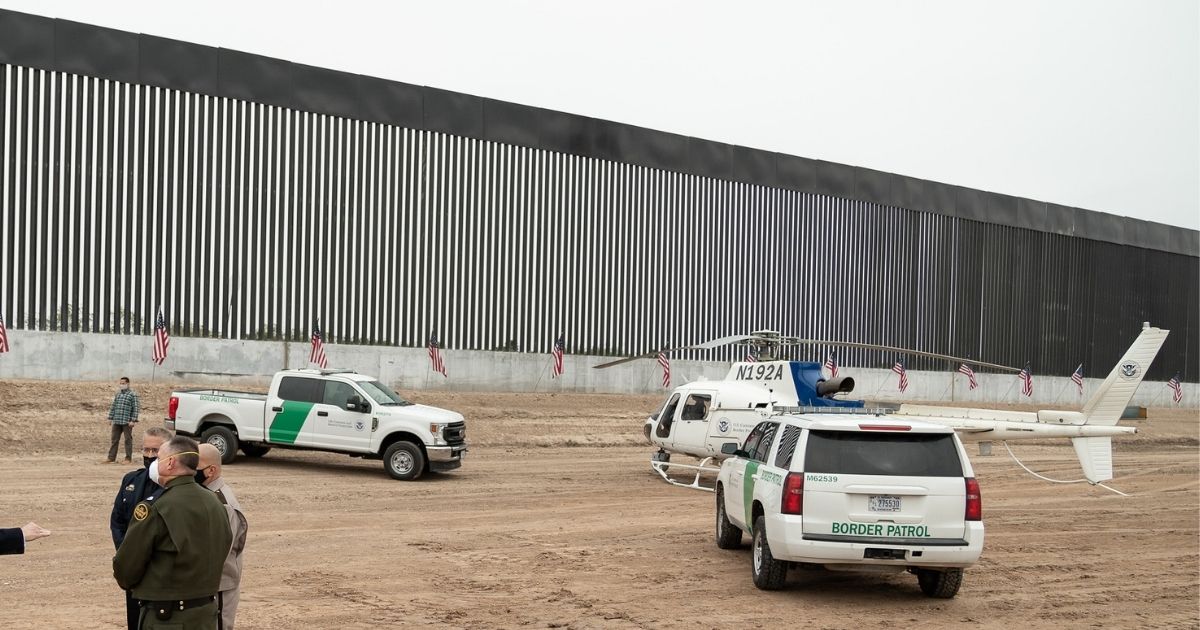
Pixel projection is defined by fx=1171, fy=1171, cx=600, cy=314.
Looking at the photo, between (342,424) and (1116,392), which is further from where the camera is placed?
(342,424)

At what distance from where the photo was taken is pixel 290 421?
2225 cm

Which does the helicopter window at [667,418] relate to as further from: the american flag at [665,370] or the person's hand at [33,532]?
the american flag at [665,370]

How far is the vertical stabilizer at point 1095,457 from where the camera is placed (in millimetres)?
20453

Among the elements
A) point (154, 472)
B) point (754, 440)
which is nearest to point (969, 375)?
point (754, 440)

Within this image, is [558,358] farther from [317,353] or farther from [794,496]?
[794,496]

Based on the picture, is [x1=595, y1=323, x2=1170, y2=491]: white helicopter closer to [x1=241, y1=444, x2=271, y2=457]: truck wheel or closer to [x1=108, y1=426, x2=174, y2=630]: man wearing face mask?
[x1=241, y1=444, x2=271, y2=457]: truck wheel

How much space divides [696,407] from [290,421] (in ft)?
25.6

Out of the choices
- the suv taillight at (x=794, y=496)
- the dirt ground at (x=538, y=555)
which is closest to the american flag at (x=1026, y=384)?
the dirt ground at (x=538, y=555)

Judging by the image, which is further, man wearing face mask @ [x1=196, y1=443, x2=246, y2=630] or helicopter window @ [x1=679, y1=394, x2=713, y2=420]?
helicopter window @ [x1=679, y1=394, x2=713, y2=420]

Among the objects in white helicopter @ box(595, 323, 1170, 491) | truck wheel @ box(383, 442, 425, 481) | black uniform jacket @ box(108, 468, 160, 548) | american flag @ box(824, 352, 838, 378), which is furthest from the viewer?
american flag @ box(824, 352, 838, 378)

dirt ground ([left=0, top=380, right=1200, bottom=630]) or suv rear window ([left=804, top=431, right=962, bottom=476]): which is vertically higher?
suv rear window ([left=804, top=431, right=962, bottom=476])

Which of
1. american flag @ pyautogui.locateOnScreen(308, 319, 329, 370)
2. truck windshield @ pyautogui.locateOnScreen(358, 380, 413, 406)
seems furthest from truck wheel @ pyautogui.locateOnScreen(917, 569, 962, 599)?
american flag @ pyautogui.locateOnScreen(308, 319, 329, 370)

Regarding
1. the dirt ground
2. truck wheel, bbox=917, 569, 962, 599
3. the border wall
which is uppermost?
the border wall

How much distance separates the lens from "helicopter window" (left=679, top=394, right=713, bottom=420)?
22750mm
